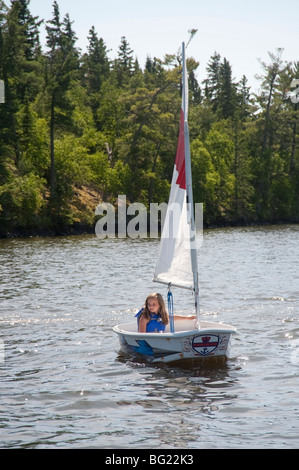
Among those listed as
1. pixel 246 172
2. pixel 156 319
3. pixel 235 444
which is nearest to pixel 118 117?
pixel 246 172

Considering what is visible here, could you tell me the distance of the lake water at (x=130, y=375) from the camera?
9828 mm

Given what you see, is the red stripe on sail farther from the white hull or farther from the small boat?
the white hull

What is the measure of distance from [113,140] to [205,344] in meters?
73.4

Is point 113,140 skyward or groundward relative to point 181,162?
skyward

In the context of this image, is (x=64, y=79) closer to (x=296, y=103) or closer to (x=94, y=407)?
(x=296, y=103)

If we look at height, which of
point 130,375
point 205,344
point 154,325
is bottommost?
point 130,375

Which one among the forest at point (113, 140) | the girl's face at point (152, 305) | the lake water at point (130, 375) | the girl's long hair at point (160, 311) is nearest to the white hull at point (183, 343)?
the lake water at point (130, 375)

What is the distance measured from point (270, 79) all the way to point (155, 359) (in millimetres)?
81876

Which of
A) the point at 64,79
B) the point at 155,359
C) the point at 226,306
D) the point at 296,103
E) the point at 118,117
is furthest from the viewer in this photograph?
the point at 296,103

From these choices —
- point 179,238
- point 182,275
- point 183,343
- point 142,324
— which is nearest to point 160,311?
point 142,324

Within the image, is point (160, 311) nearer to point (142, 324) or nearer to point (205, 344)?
point (142, 324)

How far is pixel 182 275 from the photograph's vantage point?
14156mm

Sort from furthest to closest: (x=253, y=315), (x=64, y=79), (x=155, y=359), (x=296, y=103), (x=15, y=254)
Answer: (x=296, y=103)
(x=64, y=79)
(x=15, y=254)
(x=253, y=315)
(x=155, y=359)

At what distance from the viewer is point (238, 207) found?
291 feet
